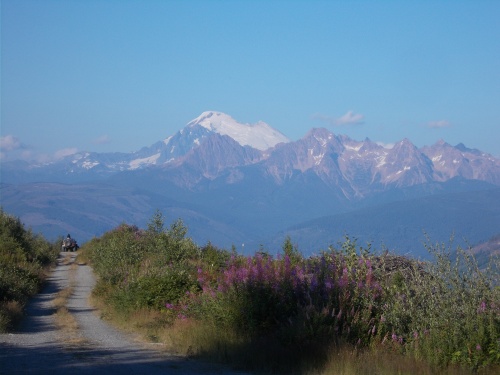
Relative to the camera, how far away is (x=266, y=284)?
1474cm

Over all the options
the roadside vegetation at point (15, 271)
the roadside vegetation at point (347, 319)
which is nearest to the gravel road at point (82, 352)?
the roadside vegetation at point (15, 271)

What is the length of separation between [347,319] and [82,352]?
17.4 feet

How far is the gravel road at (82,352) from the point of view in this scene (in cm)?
1234

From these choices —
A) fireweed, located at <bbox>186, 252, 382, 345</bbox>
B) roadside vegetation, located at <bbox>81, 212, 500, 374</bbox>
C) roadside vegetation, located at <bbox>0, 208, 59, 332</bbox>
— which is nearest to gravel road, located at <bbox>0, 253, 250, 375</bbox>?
roadside vegetation, located at <bbox>0, 208, 59, 332</bbox>

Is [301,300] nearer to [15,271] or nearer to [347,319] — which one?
[347,319]

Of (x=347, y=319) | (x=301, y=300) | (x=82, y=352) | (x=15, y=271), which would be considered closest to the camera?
(x=347, y=319)

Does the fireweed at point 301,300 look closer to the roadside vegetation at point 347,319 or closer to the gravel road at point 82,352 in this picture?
the roadside vegetation at point 347,319

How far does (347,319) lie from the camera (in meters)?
13.1

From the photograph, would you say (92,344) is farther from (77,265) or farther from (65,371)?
(77,265)

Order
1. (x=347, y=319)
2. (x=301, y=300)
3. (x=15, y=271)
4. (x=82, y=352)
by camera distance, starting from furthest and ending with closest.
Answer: (x=15, y=271), (x=82, y=352), (x=301, y=300), (x=347, y=319)

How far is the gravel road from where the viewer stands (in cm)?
1234

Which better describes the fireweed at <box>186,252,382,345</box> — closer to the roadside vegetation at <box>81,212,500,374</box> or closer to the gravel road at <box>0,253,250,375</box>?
the roadside vegetation at <box>81,212,500,374</box>

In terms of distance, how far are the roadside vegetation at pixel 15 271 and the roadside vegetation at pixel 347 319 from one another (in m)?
4.21

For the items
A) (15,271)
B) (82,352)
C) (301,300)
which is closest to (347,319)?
(301,300)
